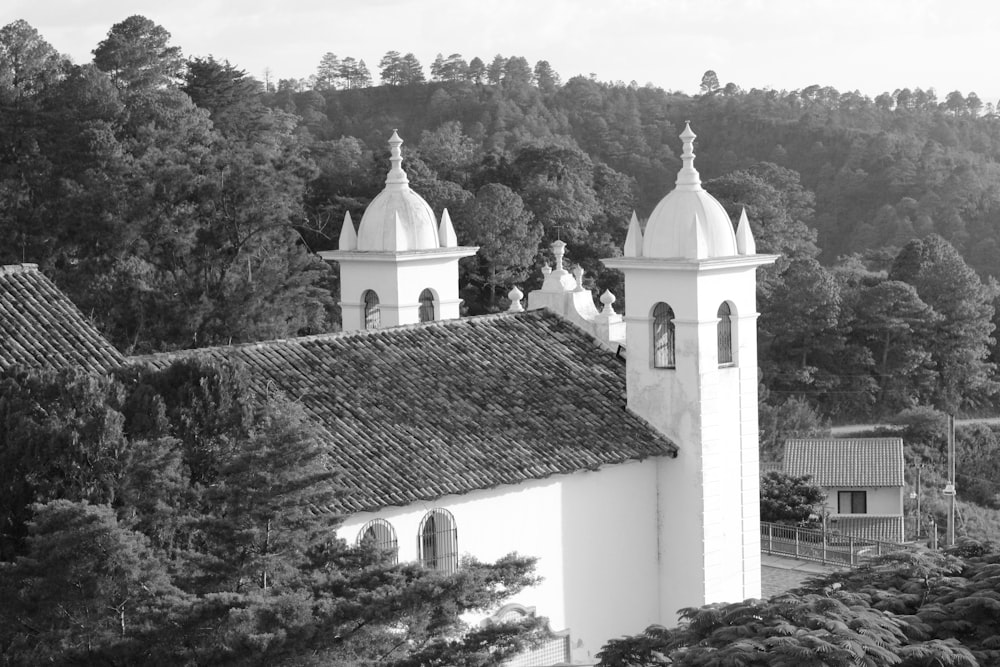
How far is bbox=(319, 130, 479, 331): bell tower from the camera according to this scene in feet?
83.2

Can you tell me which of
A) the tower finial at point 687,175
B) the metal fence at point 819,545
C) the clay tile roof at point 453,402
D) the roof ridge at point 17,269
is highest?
the tower finial at point 687,175

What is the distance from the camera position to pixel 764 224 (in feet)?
198

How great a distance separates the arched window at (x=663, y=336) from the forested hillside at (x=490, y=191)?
1825 cm

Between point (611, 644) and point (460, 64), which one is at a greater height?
point (460, 64)

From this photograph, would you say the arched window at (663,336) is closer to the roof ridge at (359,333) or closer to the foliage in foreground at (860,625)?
the roof ridge at (359,333)

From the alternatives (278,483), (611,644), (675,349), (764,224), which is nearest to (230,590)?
(278,483)

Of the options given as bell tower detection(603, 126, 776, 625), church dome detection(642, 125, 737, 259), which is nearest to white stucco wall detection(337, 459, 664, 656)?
bell tower detection(603, 126, 776, 625)

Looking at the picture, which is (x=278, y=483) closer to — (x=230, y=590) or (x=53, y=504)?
(x=230, y=590)

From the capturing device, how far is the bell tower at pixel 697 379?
21.2 meters

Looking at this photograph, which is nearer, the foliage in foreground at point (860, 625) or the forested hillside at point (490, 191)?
the foliage in foreground at point (860, 625)

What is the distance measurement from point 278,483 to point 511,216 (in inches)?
1366

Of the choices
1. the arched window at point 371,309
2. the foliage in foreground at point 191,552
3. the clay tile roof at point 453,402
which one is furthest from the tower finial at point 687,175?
the foliage in foreground at point 191,552

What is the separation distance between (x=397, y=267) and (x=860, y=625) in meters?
12.6

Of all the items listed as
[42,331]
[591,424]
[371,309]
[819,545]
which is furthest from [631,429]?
[819,545]
